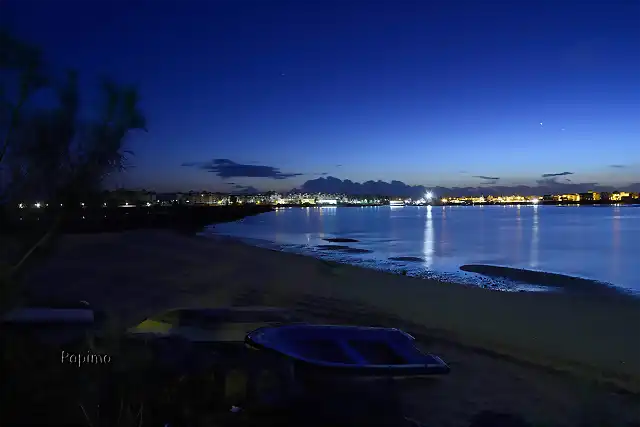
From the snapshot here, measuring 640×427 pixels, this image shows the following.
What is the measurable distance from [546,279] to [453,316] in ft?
34.0

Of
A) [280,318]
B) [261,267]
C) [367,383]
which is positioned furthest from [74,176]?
[261,267]

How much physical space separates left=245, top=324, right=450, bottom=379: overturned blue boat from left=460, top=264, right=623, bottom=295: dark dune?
1269 cm

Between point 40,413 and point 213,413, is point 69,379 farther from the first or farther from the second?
point 213,413

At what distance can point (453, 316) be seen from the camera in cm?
1210

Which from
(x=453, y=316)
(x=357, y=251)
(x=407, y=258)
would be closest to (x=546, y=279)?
(x=407, y=258)

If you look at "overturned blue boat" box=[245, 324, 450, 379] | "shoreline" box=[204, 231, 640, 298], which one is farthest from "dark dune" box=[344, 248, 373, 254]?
"overturned blue boat" box=[245, 324, 450, 379]

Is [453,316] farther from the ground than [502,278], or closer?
farther from the ground

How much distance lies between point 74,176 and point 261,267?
57.2ft

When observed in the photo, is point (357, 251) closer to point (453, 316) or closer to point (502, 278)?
point (502, 278)

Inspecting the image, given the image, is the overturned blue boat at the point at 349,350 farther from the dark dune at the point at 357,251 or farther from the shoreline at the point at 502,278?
the dark dune at the point at 357,251

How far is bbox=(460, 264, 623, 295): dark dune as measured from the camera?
18375mm

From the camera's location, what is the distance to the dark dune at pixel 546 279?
18.4m

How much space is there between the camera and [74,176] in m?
3.76

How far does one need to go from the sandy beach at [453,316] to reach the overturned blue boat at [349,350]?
0.43 m
